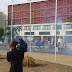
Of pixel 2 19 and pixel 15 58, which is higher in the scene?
pixel 2 19

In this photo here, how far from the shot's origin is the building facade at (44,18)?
42.9 meters

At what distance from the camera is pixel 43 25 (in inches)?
2019

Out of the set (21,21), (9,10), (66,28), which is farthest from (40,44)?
(9,10)

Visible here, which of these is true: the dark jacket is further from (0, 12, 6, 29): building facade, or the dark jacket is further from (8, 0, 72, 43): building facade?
(0, 12, 6, 29): building facade

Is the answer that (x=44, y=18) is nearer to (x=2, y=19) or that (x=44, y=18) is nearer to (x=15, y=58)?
(x=2, y=19)

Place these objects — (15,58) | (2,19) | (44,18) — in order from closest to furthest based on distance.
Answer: (15,58), (44,18), (2,19)

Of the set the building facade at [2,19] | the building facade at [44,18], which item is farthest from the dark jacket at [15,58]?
the building facade at [2,19]

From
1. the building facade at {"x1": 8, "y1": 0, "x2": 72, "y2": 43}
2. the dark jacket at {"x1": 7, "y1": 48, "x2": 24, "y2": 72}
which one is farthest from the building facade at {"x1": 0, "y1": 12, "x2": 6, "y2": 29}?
the dark jacket at {"x1": 7, "y1": 48, "x2": 24, "y2": 72}

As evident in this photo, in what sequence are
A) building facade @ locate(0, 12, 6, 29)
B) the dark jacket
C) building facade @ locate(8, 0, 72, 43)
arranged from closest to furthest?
the dark jacket → building facade @ locate(8, 0, 72, 43) → building facade @ locate(0, 12, 6, 29)

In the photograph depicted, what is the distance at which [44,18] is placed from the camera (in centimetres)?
5081

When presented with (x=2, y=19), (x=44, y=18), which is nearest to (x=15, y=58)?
(x=44, y=18)

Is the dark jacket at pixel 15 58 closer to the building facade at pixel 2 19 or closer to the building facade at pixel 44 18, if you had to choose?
the building facade at pixel 44 18

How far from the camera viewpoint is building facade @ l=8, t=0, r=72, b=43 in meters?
42.9

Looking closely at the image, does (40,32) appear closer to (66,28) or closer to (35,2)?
(35,2)
